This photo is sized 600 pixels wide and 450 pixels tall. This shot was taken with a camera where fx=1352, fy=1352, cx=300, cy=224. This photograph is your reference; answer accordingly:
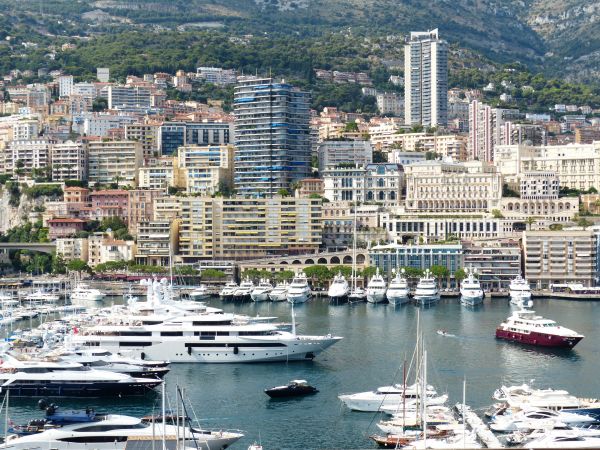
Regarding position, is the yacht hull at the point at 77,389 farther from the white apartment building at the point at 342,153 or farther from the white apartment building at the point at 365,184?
the white apartment building at the point at 342,153

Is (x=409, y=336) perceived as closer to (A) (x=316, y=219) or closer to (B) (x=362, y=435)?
(B) (x=362, y=435)

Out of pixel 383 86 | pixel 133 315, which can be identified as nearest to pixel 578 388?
pixel 133 315

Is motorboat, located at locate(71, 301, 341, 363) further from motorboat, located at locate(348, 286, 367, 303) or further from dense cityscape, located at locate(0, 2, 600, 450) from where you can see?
motorboat, located at locate(348, 286, 367, 303)

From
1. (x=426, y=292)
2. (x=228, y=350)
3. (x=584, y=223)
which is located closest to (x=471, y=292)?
(x=426, y=292)

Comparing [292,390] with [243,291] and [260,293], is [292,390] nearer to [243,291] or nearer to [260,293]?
[260,293]

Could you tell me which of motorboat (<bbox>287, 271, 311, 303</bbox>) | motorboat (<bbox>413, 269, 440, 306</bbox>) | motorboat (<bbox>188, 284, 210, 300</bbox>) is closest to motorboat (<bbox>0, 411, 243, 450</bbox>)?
motorboat (<bbox>413, 269, 440, 306</bbox>)

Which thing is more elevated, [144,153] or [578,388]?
[144,153]
